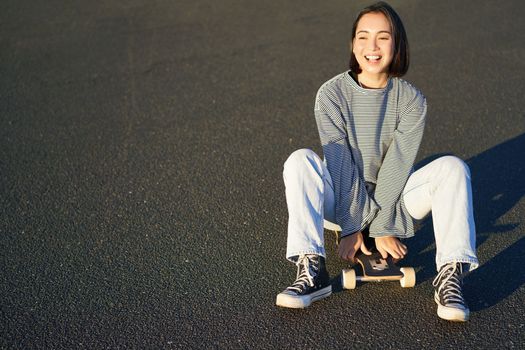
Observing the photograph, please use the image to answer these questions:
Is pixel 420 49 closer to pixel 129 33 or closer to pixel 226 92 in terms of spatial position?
pixel 226 92

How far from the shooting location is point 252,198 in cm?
420

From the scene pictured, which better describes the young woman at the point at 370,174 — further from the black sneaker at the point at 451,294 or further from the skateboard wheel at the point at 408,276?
the skateboard wheel at the point at 408,276

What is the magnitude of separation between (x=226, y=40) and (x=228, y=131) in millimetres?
2009

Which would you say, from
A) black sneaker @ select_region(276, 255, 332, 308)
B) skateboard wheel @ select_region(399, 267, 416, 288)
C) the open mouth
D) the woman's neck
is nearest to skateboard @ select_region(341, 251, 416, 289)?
skateboard wheel @ select_region(399, 267, 416, 288)

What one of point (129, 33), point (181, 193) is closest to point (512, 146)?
point (181, 193)

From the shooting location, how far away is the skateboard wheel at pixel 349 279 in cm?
326

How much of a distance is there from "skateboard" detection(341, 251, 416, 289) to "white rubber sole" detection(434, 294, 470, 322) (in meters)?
0.26

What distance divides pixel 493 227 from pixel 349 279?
1.10m

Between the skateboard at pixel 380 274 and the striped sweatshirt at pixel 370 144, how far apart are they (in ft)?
0.57

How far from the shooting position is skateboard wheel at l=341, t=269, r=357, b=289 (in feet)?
10.7

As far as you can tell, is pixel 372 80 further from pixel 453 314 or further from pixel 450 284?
pixel 453 314

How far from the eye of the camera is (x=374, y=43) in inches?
131

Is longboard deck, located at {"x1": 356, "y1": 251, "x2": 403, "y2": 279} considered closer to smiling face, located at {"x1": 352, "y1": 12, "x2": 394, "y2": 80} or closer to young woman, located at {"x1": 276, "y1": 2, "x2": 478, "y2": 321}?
young woman, located at {"x1": 276, "y1": 2, "x2": 478, "y2": 321}

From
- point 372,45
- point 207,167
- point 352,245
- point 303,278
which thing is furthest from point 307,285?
point 207,167
